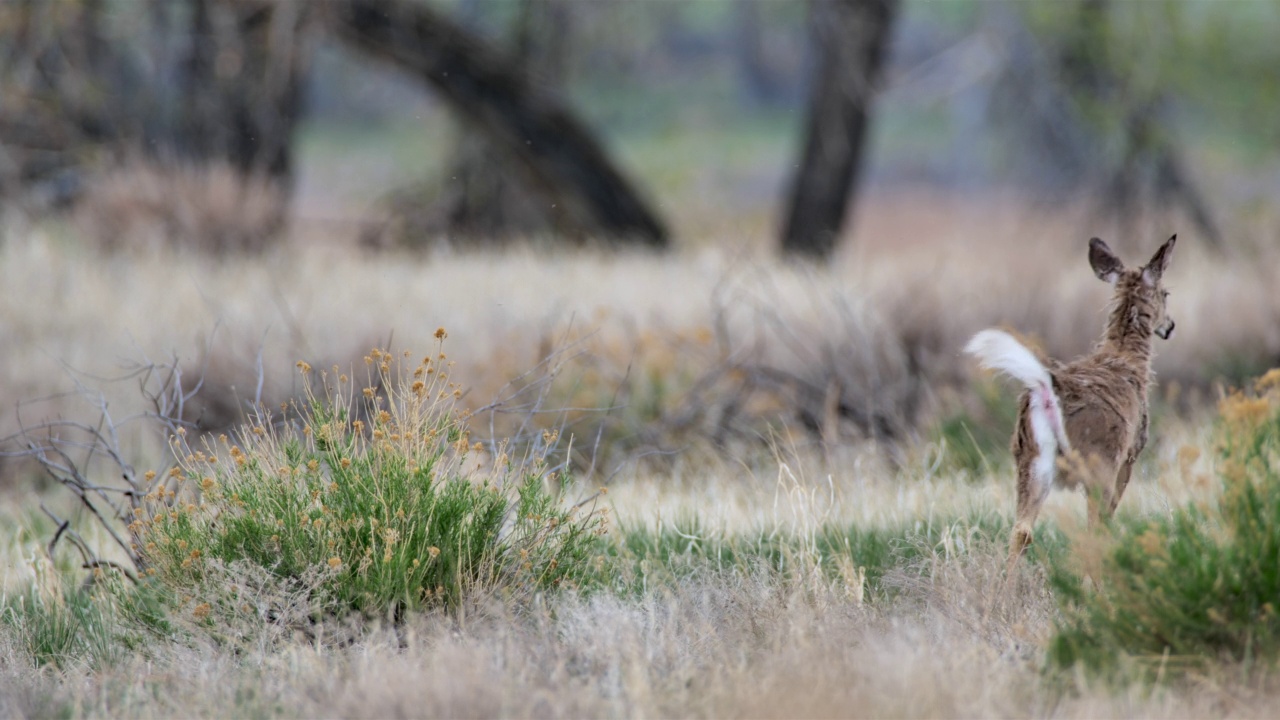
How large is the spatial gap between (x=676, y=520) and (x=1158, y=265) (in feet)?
6.04

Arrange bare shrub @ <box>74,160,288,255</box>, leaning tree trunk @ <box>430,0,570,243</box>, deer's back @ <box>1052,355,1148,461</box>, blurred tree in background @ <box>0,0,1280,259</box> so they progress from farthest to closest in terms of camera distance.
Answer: leaning tree trunk @ <box>430,0,570,243</box>
blurred tree in background @ <box>0,0,1280,259</box>
bare shrub @ <box>74,160,288,255</box>
deer's back @ <box>1052,355,1148,461</box>

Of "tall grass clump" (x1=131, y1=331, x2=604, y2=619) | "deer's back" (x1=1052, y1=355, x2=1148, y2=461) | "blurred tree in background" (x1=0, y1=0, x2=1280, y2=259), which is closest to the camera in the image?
"deer's back" (x1=1052, y1=355, x2=1148, y2=461)

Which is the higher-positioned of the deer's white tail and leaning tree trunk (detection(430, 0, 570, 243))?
leaning tree trunk (detection(430, 0, 570, 243))

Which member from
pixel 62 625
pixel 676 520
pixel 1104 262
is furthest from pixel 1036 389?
pixel 62 625

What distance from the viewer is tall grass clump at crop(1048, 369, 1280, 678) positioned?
343 cm

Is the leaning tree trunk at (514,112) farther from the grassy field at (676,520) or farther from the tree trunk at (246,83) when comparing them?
the grassy field at (676,520)

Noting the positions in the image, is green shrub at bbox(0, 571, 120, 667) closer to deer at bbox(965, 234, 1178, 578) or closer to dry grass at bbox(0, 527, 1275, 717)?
dry grass at bbox(0, 527, 1275, 717)

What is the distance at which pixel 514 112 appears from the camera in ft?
45.3

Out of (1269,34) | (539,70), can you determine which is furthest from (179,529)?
(1269,34)

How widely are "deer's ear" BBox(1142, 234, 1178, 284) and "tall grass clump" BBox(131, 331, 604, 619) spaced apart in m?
1.83

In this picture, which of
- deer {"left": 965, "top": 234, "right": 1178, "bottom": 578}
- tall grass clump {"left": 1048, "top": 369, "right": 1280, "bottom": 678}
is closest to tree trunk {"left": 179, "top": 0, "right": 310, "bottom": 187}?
deer {"left": 965, "top": 234, "right": 1178, "bottom": 578}

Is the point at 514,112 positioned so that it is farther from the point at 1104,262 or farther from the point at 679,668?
the point at 679,668

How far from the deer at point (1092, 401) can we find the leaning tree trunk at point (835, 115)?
8760 millimetres

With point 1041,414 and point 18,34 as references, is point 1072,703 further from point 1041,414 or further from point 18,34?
point 18,34
